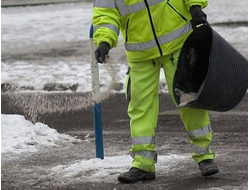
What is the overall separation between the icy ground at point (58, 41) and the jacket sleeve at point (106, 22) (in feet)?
12.6

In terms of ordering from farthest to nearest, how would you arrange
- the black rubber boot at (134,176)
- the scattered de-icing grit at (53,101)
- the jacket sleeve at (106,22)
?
the scattered de-icing grit at (53,101) → the black rubber boot at (134,176) → the jacket sleeve at (106,22)

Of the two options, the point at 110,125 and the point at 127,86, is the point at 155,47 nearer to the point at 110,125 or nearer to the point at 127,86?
the point at 127,86

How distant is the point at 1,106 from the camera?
10398mm

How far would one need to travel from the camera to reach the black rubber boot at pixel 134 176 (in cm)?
604

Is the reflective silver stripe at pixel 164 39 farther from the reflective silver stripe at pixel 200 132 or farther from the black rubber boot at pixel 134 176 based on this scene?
the black rubber boot at pixel 134 176

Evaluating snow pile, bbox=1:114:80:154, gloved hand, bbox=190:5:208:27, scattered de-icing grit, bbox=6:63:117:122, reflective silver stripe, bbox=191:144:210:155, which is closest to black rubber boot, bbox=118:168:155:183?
reflective silver stripe, bbox=191:144:210:155

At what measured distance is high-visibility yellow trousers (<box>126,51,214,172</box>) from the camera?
6113mm

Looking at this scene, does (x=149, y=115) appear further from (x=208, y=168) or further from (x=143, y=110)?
(x=208, y=168)

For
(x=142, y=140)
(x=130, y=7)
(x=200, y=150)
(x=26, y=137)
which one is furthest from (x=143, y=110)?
(x=26, y=137)

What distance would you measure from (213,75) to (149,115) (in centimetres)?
61

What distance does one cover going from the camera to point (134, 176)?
6078 millimetres

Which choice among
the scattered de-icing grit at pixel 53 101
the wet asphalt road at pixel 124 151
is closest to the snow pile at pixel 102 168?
the wet asphalt road at pixel 124 151

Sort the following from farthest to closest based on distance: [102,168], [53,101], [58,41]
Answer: [58,41] → [53,101] → [102,168]

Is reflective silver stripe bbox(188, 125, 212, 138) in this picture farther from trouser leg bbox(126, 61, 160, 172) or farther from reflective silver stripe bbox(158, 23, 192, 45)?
reflective silver stripe bbox(158, 23, 192, 45)
